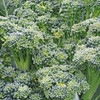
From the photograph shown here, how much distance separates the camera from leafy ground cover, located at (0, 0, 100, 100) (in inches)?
40.2

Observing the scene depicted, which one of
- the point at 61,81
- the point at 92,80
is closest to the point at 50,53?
the point at 61,81

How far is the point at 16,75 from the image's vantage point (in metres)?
1.14

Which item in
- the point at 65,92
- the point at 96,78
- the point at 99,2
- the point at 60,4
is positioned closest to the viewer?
the point at 65,92

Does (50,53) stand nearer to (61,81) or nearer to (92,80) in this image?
(61,81)

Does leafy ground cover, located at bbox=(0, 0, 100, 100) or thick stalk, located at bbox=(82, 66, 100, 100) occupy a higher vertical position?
leafy ground cover, located at bbox=(0, 0, 100, 100)

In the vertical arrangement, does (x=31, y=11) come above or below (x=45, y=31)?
above

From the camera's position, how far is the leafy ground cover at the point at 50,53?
102 cm

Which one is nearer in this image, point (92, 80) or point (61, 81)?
point (61, 81)

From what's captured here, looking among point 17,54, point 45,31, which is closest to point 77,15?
point 45,31

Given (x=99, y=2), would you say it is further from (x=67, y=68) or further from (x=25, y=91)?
(x=25, y=91)

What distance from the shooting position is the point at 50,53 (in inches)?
45.2

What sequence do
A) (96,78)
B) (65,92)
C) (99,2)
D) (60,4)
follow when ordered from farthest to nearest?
(60,4), (99,2), (96,78), (65,92)

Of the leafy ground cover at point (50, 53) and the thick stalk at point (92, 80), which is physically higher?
the leafy ground cover at point (50, 53)

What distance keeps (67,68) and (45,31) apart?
0.36 m
